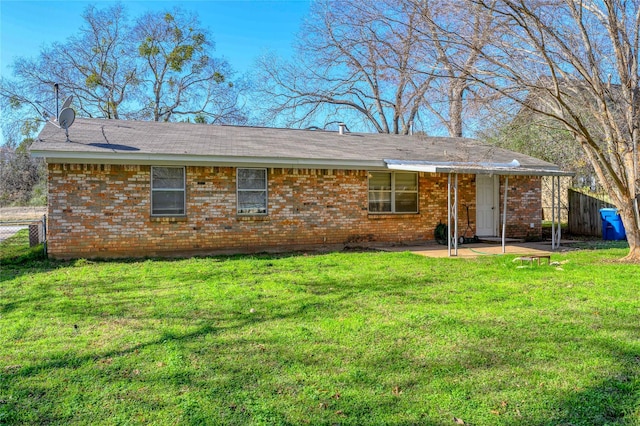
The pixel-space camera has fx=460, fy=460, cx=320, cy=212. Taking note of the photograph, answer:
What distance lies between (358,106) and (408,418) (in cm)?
2687

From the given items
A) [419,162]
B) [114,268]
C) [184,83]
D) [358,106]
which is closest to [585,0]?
[419,162]

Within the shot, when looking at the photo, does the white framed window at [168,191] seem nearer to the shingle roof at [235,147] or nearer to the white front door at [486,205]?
the shingle roof at [235,147]

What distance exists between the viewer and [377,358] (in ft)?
13.5

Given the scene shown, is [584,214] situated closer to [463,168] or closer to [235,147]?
[463,168]

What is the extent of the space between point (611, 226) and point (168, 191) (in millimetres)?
13670

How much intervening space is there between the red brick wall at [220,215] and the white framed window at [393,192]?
23 cm

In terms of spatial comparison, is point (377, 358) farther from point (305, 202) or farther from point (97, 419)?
point (305, 202)

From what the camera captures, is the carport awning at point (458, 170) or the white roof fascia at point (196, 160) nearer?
the white roof fascia at point (196, 160)

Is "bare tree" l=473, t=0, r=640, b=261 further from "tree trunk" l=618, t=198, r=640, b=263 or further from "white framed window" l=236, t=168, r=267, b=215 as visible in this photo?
"white framed window" l=236, t=168, r=267, b=215

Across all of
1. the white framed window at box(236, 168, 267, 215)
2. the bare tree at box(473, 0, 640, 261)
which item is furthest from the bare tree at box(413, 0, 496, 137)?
the white framed window at box(236, 168, 267, 215)

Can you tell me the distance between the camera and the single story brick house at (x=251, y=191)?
10469 millimetres

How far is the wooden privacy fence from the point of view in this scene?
16.0 m

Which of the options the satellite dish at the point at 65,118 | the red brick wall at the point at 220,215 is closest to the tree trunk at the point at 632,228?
the red brick wall at the point at 220,215

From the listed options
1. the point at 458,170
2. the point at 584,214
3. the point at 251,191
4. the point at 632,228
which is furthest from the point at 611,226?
the point at 251,191
